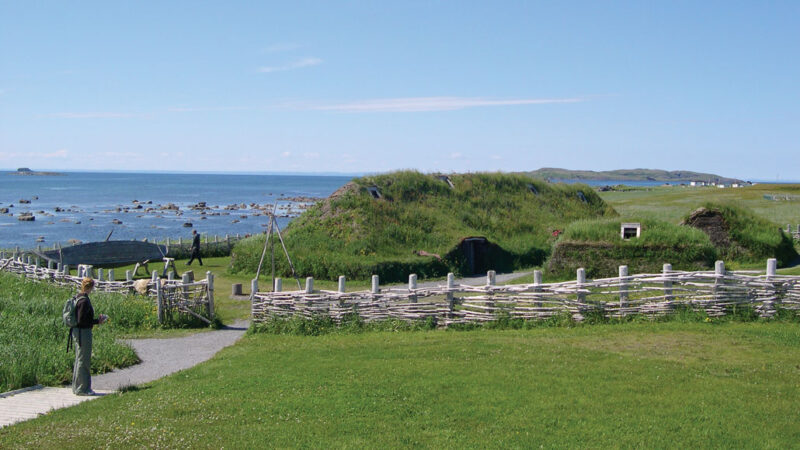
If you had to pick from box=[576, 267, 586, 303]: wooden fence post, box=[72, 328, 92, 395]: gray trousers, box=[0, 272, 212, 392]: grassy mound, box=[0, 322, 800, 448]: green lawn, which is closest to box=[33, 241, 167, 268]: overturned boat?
box=[0, 272, 212, 392]: grassy mound

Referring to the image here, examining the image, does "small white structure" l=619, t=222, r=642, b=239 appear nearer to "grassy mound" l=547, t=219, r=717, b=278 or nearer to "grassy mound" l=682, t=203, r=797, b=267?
"grassy mound" l=547, t=219, r=717, b=278

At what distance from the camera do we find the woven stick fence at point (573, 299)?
609 inches

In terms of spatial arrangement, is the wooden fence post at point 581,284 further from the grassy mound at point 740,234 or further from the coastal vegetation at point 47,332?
the grassy mound at point 740,234

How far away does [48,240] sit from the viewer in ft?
208

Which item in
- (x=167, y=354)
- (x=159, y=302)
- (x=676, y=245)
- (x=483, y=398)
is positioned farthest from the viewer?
(x=676, y=245)

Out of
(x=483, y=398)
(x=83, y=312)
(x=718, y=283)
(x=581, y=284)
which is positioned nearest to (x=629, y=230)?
(x=718, y=283)

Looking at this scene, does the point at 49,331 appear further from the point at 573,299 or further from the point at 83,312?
the point at 573,299

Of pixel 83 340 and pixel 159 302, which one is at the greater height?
pixel 83 340

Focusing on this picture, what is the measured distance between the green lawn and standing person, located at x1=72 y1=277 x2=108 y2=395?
0.71m

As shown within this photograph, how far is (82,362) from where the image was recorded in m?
12.1

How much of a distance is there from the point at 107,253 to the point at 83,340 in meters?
24.3

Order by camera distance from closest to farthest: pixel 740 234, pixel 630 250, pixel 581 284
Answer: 1. pixel 581 284
2. pixel 630 250
3. pixel 740 234

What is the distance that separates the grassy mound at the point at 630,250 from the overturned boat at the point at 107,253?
20.3m

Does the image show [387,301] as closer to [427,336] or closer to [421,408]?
[427,336]
